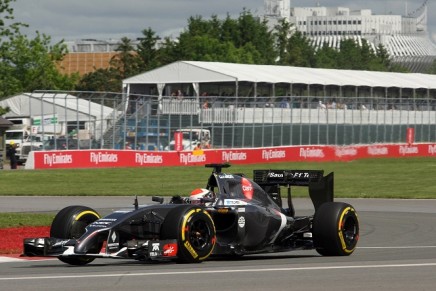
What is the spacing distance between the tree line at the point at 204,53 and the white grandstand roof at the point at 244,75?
13.0 m

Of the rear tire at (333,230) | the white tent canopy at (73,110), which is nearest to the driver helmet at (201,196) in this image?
the rear tire at (333,230)

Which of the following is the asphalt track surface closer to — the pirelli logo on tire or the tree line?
the pirelli logo on tire

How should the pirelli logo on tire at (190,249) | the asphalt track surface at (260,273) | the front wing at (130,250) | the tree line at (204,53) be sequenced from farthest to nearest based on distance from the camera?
the tree line at (204,53), the pirelli logo on tire at (190,249), the front wing at (130,250), the asphalt track surface at (260,273)

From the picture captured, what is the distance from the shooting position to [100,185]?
141 ft

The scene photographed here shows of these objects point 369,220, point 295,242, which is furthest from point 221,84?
point 295,242

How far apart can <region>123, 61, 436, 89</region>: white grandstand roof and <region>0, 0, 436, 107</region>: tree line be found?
42.6 feet

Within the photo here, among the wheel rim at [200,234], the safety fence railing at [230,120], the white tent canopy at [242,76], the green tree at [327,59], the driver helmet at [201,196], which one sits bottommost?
the wheel rim at [200,234]

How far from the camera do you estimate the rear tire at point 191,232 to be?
49.7 ft

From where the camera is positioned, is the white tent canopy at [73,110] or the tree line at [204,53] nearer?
the white tent canopy at [73,110]

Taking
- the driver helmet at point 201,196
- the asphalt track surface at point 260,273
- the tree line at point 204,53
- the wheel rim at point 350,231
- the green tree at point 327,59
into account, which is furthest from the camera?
the green tree at point 327,59

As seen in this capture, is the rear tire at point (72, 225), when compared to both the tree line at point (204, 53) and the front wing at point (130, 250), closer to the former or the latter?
the front wing at point (130, 250)

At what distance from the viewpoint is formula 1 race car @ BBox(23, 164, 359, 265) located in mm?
15117

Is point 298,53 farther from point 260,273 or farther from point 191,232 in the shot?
point 260,273

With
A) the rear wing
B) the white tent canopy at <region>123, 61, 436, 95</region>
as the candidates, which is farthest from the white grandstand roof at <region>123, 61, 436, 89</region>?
the rear wing
